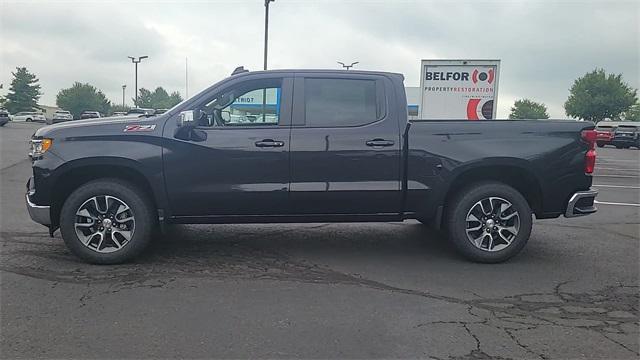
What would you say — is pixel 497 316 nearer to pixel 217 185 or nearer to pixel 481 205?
pixel 481 205

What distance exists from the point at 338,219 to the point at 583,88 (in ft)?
235

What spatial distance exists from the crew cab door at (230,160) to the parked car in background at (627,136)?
126ft

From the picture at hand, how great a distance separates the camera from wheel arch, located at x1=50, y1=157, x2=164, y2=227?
16.4ft

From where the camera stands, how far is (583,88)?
67.2m

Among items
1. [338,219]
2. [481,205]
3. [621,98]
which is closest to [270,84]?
[338,219]

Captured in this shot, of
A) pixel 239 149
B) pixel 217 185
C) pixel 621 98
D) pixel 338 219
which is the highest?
pixel 621 98

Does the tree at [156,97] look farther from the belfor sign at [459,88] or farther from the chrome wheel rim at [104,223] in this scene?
the chrome wheel rim at [104,223]

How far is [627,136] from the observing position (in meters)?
36.4

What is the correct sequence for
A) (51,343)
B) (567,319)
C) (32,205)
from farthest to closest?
(32,205), (567,319), (51,343)

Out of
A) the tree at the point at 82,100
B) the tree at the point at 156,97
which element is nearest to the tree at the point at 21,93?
the tree at the point at 82,100

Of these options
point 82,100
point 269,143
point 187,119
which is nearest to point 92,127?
point 187,119

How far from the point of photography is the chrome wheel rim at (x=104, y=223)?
16.6 feet

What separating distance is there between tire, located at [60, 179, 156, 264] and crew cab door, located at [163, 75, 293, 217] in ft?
1.20

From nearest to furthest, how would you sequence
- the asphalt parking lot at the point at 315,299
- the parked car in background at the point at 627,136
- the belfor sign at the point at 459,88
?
the asphalt parking lot at the point at 315,299 < the belfor sign at the point at 459,88 < the parked car in background at the point at 627,136
